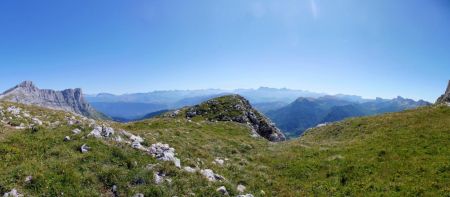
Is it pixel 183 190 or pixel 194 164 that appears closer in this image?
pixel 183 190

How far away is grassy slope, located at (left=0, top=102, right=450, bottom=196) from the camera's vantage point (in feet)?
49.9

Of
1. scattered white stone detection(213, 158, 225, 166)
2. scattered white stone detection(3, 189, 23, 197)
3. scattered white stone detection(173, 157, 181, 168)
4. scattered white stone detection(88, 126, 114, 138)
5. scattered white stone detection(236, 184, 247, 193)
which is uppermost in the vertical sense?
scattered white stone detection(88, 126, 114, 138)

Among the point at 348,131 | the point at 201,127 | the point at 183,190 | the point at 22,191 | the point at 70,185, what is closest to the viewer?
the point at 22,191

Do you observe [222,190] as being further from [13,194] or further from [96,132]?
[96,132]

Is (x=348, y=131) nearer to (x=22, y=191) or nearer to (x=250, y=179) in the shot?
(x=250, y=179)

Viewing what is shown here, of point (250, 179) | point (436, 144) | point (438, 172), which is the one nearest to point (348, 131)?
→ point (436, 144)

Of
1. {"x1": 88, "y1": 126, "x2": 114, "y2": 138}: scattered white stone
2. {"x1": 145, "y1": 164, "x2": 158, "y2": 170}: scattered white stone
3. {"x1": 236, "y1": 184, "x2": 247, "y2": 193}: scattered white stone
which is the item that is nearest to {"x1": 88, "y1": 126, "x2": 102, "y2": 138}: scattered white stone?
{"x1": 88, "y1": 126, "x2": 114, "y2": 138}: scattered white stone

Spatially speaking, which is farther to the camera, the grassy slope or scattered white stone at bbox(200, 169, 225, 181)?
scattered white stone at bbox(200, 169, 225, 181)

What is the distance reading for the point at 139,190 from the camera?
1514cm

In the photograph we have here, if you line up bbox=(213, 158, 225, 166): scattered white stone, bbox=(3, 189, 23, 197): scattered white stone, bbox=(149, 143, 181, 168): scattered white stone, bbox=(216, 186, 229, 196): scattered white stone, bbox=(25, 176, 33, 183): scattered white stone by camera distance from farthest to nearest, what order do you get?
bbox=(213, 158, 225, 166): scattered white stone → bbox=(149, 143, 181, 168): scattered white stone → bbox=(216, 186, 229, 196): scattered white stone → bbox=(25, 176, 33, 183): scattered white stone → bbox=(3, 189, 23, 197): scattered white stone

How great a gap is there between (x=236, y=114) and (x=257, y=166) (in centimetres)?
3676

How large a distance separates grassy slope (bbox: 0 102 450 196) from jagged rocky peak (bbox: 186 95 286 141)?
29556 millimetres

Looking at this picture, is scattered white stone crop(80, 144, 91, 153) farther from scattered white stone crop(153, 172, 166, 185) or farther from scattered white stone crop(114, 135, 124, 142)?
scattered white stone crop(153, 172, 166, 185)

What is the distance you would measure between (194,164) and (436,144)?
18.2 metres
